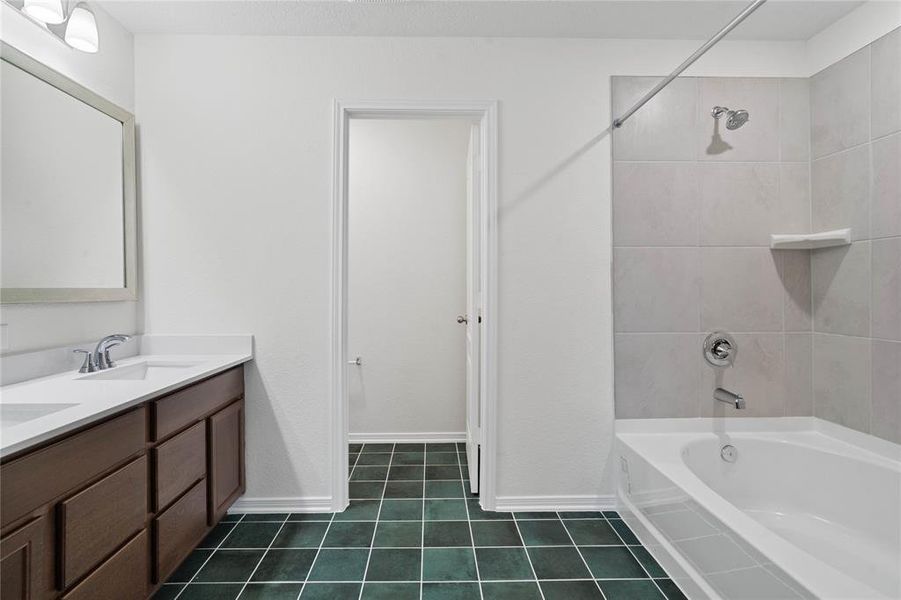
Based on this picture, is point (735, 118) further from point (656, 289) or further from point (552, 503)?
point (552, 503)

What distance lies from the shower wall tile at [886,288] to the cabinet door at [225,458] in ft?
9.09

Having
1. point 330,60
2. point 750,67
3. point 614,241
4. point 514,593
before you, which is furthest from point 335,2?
point 514,593

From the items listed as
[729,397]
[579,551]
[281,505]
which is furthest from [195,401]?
[729,397]

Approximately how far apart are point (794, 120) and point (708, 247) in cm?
71

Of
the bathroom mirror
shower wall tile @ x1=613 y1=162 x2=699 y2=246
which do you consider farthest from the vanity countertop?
shower wall tile @ x1=613 y1=162 x2=699 y2=246

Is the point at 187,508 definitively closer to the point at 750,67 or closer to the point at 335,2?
the point at 335,2

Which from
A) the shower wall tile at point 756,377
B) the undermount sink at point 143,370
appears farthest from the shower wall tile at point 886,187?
the undermount sink at point 143,370

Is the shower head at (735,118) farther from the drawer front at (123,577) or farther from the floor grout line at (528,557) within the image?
the drawer front at (123,577)

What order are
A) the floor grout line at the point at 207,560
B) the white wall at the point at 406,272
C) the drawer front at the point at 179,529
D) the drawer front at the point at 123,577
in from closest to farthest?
the drawer front at the point at 123,577 → the drawer front at the point at 179,529 → the floor grout line at the point at 207,560 → the white wall at the point at 406,272

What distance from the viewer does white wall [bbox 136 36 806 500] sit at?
209cm

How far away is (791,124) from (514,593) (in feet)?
7.82

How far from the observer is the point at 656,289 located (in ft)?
6.91

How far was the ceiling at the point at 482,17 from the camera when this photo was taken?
190 centimetres

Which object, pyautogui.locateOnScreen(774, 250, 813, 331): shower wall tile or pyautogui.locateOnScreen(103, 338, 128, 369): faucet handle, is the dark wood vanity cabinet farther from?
pyautogui.locateOnScreen(774, 250, 813, 331): shower wall tile
